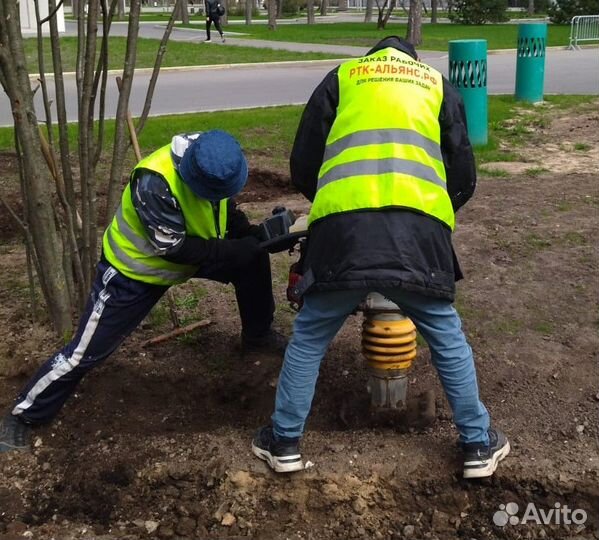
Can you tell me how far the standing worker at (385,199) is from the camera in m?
2.68

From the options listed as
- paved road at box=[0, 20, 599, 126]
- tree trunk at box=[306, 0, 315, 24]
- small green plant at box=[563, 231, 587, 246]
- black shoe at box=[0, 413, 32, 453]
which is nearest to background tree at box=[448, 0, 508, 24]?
tree trunk at box=[306, 0, 315, 24]

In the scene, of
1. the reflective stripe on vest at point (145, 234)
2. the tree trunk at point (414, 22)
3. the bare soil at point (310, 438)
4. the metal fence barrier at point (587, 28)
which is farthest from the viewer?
the metal fence barrier at point (587, 28)

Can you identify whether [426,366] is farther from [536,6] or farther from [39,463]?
[536,6]

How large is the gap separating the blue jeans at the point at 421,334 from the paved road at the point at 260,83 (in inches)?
339

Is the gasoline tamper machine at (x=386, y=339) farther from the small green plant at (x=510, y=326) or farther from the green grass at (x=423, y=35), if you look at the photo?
the green grass at (x=423, y=35)

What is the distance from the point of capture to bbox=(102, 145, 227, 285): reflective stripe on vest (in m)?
3.21

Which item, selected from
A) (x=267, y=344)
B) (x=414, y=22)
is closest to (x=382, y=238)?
(x=267, y=344)

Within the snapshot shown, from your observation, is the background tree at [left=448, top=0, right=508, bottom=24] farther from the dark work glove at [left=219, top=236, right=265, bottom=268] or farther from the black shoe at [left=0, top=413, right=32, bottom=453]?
the black shoe at [left=0, top=413, right=32, bottom=453]

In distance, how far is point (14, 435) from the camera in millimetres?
3467

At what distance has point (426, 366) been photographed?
3938 millimetres

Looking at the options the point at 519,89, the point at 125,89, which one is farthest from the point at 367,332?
the point at 519,89

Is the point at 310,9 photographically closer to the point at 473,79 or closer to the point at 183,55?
the point at 183,55

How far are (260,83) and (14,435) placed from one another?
12.2 metres

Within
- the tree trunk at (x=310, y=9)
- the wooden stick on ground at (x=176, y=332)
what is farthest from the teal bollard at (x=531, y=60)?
the tree trunk at (x=310, y=9)
